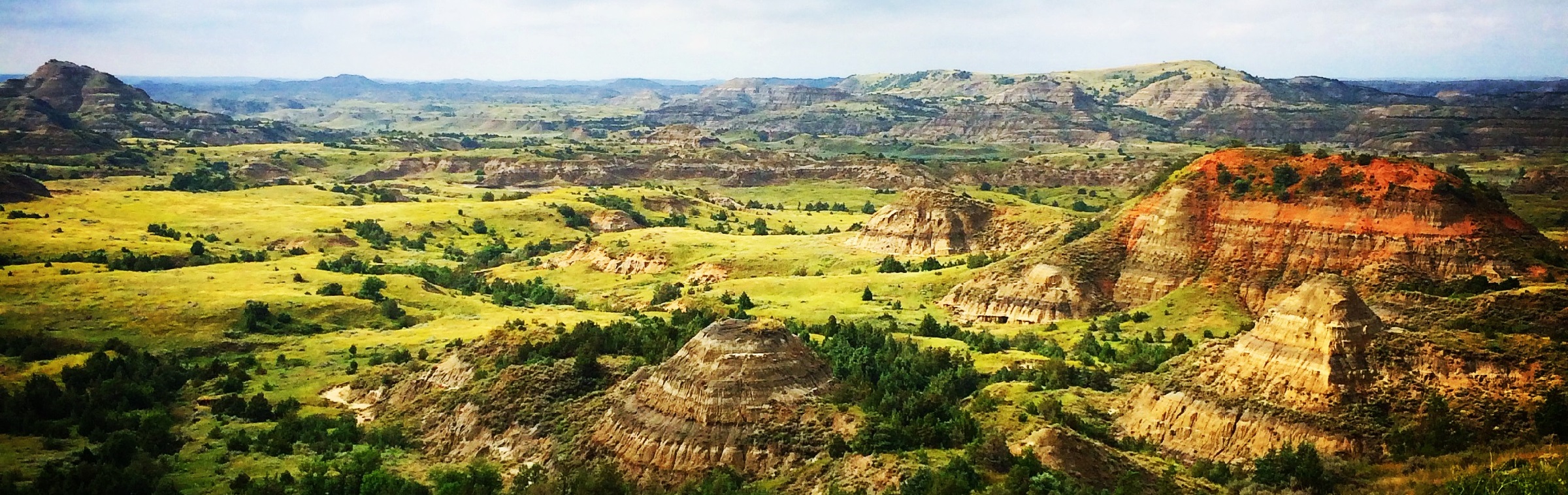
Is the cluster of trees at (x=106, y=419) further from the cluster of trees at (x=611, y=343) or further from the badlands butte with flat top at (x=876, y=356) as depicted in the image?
the cluster of trees at (x=611, y=343)

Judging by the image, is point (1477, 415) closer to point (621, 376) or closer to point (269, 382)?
point (621, 376)

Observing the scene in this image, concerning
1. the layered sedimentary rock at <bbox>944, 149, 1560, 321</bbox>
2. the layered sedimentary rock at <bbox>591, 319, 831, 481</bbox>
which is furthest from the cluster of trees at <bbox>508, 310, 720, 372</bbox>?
the layered sedimentary rock at <bbox>944, 149, 1560, 321</bbox>

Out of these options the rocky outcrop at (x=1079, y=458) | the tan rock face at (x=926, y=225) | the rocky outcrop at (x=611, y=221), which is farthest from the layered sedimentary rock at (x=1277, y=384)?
the rocky outcrop at (x=611, y=221)

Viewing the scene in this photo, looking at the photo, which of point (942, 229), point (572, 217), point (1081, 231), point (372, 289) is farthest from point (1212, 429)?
point (572, 217)

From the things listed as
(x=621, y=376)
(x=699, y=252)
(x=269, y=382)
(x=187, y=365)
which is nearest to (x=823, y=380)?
(x=621, y=376)

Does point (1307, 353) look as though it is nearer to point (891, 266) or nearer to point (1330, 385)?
point (1330, 385)

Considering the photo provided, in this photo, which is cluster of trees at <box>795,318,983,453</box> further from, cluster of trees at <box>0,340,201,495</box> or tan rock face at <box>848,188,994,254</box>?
tan rock face at <box>848,188,994,254</box>
